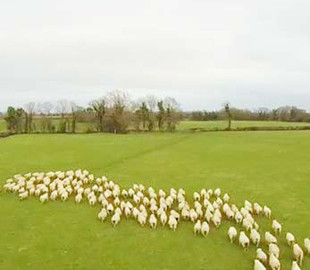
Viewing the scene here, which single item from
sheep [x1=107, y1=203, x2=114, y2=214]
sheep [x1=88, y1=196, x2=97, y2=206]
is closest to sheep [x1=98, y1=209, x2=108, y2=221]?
sheep [x1=107, y1=203, x2=114, y2=214]

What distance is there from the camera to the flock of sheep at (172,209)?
17.9 m

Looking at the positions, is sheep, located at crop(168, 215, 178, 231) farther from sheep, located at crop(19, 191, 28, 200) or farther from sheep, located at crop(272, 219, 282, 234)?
sheep, located at crop(19, 191, 28, 200)

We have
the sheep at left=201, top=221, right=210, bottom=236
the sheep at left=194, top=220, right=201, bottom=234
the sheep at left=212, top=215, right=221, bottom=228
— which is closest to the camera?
the sheep at left=201, top=221, right=210, bottom=236

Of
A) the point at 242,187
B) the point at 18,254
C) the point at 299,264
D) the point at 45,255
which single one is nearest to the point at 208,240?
the point at 299,264

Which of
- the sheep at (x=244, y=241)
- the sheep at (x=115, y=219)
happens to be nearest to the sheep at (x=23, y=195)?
the sheep at (x=115, y=219)

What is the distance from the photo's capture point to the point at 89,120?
10056cm

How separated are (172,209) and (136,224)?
11.2 feet

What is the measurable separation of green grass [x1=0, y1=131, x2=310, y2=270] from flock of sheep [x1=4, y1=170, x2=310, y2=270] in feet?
1.75

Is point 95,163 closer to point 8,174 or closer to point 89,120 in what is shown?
point 8,174

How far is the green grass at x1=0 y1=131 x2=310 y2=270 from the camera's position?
17.0 meters

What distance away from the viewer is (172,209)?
23719 mm

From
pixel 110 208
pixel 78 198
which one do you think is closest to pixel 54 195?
pixel 78 198

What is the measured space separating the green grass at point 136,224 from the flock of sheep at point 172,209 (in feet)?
1.75

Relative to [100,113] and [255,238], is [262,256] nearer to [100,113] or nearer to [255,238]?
[255,238]
